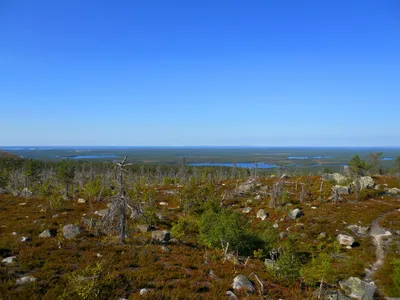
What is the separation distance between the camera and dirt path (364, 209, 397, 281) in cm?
2590

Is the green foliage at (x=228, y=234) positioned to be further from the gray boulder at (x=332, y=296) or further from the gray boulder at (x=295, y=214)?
the gray boulder at (x=295, y=214)

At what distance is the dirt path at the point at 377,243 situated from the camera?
25903 mm

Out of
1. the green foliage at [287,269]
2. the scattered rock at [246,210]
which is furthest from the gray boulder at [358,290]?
the scattered rock at [246,210]

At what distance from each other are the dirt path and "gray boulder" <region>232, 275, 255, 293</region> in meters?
16.5

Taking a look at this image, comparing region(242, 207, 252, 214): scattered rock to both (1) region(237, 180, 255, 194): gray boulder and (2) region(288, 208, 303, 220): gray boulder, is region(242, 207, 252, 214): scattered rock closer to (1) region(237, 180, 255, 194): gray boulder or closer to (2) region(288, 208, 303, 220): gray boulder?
(2) region(288, 208, 303, 220): gray boulder

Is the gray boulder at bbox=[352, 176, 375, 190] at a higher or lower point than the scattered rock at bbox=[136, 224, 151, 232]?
higher

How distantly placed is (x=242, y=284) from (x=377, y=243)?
98.4 ft

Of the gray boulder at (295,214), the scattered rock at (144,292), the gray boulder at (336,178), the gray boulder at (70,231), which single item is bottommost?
the gray boulder at (295,214)

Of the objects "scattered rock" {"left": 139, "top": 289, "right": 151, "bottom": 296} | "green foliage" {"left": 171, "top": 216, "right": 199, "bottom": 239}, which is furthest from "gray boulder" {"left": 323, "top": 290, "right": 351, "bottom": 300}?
"green foliage" {"left": 171, "top": 216, "right": 199, "bottom": 239}

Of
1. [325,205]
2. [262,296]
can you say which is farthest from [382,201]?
[262,296]

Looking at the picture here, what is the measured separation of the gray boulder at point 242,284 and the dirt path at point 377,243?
650 inches

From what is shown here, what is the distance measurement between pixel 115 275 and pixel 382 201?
208 feet

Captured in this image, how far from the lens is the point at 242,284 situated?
49.8ft

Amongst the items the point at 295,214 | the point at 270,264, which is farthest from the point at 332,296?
the point at 295,214
